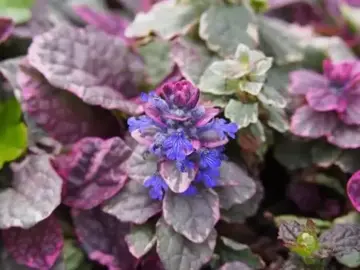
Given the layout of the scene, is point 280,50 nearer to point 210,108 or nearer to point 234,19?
point 234,19

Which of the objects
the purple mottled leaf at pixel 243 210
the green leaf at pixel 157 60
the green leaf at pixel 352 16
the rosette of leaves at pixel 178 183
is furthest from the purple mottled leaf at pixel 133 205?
the green leaf at pixel 352 16

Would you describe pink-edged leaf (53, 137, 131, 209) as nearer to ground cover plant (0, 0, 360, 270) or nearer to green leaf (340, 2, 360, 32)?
ground cover plant (0, 0, 360, 270)

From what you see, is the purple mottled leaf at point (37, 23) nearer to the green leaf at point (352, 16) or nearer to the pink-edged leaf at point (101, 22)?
the pink-edged leaf at point (101, 22)

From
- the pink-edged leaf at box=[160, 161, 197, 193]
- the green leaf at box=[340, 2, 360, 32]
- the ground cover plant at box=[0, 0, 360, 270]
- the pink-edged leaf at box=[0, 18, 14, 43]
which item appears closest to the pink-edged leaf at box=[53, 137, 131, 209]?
the ground cover plant at box=[0, 0, 360, 270]

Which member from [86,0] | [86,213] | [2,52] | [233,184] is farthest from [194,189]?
[86,0]

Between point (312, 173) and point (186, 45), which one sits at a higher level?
point (186, 45)

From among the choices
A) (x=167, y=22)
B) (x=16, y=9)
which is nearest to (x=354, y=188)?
(x=167, y=22)

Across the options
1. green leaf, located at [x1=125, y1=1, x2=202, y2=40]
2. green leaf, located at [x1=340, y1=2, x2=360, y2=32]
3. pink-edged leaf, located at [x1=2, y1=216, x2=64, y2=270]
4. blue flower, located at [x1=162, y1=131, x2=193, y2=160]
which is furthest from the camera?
green leaf, located at [x1=340, y1=2, x2=360, y2=32]
